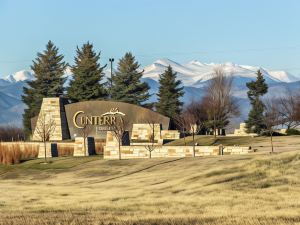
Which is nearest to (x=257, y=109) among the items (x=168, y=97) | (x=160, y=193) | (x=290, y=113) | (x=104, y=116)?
(x=290, y=113)

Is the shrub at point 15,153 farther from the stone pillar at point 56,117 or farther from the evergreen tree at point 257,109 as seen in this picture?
the evergreen tree at point 257,109

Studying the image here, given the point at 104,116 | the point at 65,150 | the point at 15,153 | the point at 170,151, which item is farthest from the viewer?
the point at 104,116

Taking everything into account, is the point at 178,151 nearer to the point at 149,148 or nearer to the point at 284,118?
the point at 149,148

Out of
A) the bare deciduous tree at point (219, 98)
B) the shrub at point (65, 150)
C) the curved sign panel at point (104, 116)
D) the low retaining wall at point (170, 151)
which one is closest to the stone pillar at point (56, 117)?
the curved sign panel at point (104, 116)

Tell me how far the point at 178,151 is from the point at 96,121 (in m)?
24.6

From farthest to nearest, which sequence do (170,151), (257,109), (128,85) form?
1. (128,85)
2. (257,109)
3. (170,151)

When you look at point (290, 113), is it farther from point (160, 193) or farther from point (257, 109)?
point (160, 193)

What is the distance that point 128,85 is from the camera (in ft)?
292

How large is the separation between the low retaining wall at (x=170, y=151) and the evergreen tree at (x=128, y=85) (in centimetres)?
4530

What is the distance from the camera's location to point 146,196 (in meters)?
23.3

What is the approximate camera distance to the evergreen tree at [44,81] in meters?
85.2

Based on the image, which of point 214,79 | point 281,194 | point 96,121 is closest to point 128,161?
point 281,194

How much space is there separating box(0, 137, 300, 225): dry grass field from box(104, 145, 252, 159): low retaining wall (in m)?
3.30

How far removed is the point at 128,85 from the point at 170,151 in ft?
161
